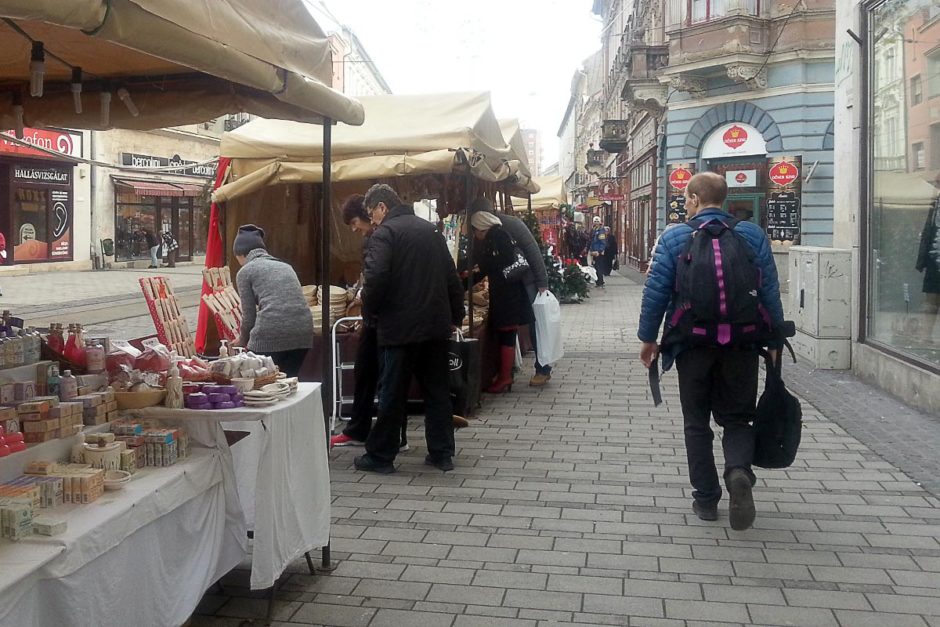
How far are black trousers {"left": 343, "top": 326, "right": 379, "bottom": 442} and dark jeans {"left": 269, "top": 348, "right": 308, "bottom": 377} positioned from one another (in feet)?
1.32

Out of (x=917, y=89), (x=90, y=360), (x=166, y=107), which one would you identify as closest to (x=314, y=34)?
(x=166, y=107)

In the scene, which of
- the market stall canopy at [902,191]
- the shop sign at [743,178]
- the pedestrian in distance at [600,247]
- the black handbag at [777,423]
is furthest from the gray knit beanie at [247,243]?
the pedestrian in distance at [600,247]

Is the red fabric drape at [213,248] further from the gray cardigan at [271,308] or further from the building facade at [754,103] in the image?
the building facade at [754,103]

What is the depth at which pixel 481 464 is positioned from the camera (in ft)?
20.7

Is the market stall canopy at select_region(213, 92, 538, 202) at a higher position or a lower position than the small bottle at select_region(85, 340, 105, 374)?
higher

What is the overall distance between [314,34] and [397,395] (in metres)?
2.45

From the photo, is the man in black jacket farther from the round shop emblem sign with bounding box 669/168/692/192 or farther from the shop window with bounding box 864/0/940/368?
the round shop emblem sign with bounding box 669/168/692/192

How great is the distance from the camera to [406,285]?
573cm

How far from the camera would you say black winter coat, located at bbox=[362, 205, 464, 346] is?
5688 mm

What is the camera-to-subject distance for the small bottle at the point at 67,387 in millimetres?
3486

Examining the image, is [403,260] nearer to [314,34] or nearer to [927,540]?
[314,34]

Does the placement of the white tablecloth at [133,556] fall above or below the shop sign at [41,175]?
below

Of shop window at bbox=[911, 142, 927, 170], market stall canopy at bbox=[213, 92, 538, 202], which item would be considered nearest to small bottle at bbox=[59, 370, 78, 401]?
market stall canopy at bbox=[213, 92, 538, 202]

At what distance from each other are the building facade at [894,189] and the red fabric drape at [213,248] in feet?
20.5
